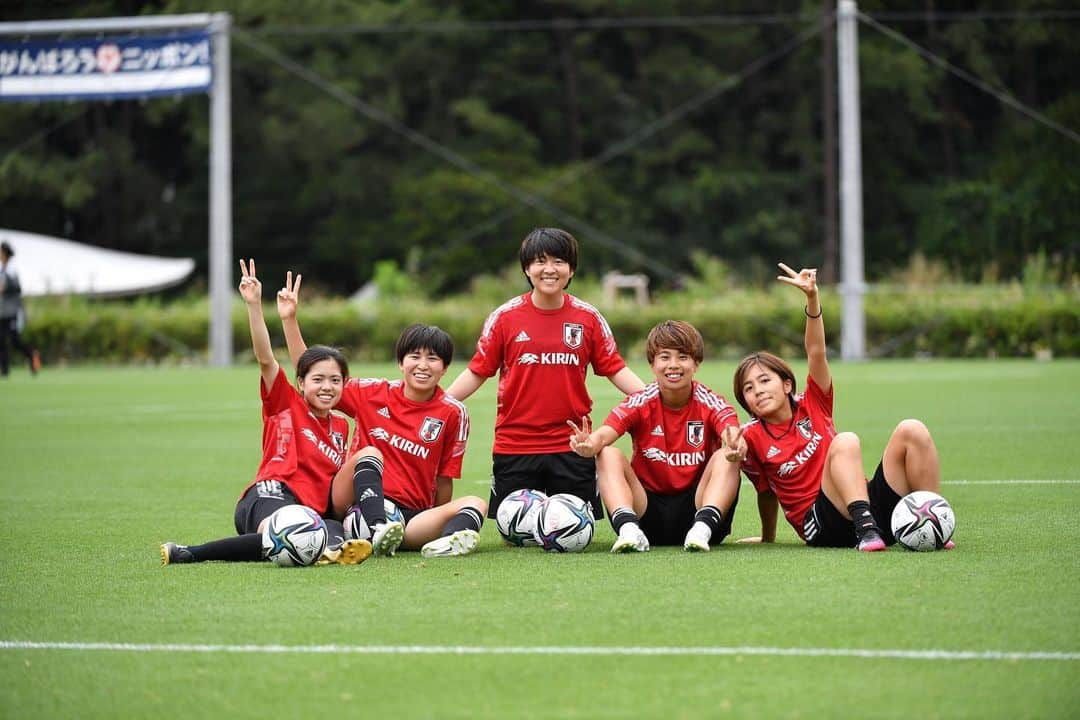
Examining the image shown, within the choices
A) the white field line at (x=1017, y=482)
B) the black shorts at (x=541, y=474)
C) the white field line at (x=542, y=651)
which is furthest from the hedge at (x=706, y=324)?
the white field line at (x=542, y=651)

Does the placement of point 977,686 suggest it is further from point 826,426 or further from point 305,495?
point 305,495

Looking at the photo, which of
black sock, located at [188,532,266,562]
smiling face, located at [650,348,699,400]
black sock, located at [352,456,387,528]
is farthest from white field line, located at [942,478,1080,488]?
black sock, located at [188,532,266,562]

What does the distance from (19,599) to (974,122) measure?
153 feet

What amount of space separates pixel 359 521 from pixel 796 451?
204 centimetres

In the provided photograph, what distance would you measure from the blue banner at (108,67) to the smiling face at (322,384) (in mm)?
22570

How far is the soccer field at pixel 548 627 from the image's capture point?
4.60m

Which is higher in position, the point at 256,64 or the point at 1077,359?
the point at 256,64

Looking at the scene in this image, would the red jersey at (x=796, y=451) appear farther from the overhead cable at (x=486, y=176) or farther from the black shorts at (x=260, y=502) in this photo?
the overhead cable at (x=486, y=176)

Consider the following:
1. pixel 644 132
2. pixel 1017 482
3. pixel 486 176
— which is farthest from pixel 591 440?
pixel 644 132

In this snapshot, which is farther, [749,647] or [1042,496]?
[1042,496]

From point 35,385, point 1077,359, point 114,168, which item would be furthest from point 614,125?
point 35,385

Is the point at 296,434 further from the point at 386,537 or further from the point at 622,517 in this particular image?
the point at 622,517

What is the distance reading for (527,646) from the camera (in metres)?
5.23

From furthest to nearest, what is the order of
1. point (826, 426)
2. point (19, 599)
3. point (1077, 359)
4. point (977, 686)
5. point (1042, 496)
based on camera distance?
point (1077, 359) < point (1042, 496) < point (826, 426) < point (19, 599) < point (977, 686)
